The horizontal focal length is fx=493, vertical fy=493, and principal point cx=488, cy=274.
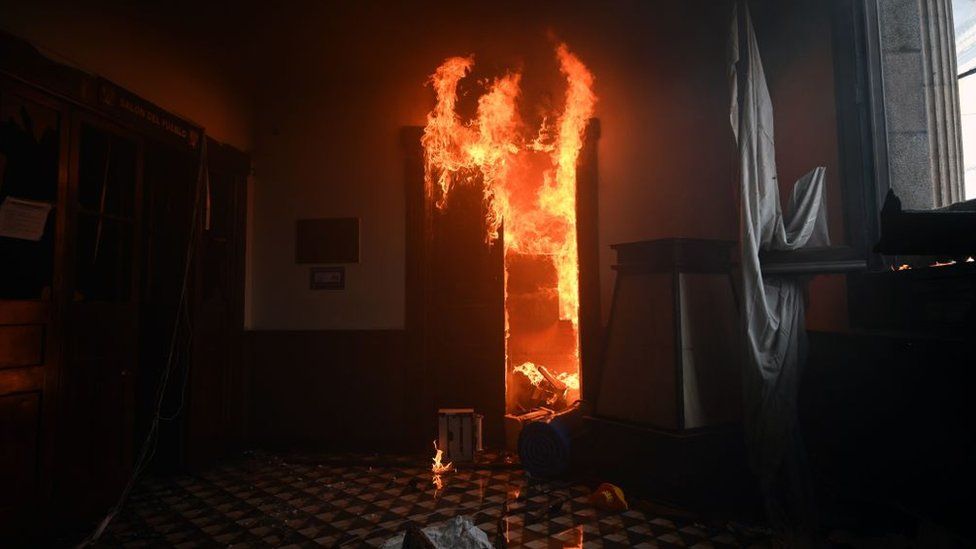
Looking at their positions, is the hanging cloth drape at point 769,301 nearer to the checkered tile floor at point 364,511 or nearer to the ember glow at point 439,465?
the checkered tile floor at point 364,511

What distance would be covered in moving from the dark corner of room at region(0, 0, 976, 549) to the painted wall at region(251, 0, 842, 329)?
39mm

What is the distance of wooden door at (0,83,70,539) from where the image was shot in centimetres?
349

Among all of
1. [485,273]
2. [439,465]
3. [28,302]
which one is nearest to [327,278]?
[485,273]

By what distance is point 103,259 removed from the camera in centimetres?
460

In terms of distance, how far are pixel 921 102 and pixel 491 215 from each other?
4276 mm

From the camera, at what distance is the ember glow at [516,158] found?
20.7 ft

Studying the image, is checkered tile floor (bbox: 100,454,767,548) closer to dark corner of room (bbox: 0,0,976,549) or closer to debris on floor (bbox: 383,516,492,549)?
dark corner of room (bbox: 0,0,976,549)

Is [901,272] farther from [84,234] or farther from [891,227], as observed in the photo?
[84,234]

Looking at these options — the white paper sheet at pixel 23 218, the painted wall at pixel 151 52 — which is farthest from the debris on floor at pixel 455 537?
the painted wall at pixel 151 52

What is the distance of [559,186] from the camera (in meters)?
6.45

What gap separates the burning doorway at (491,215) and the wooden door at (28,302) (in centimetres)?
351

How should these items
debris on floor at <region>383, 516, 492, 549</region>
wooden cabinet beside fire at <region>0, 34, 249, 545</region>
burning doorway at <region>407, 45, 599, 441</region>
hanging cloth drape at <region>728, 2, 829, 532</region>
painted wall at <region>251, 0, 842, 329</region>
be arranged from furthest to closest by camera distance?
burning doorway at <region>407, 45, 599, 441</region> → painted wall at <region>251, 0, 842, 329</region> → hanging cloth drape at <region>728, 2, 829, 532</region> → wooden cabinet beside fire at <region>0, 34, 249, 545</region> → debris on floor at <region>383, 516, 492, 549</region>

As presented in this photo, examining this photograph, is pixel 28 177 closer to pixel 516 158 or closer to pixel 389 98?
pixel 389 98

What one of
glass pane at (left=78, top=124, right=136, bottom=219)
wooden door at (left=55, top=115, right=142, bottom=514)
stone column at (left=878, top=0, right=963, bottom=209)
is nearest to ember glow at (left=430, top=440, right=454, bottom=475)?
wooden door at (left=55, top=115, right=142, bottom=514)
